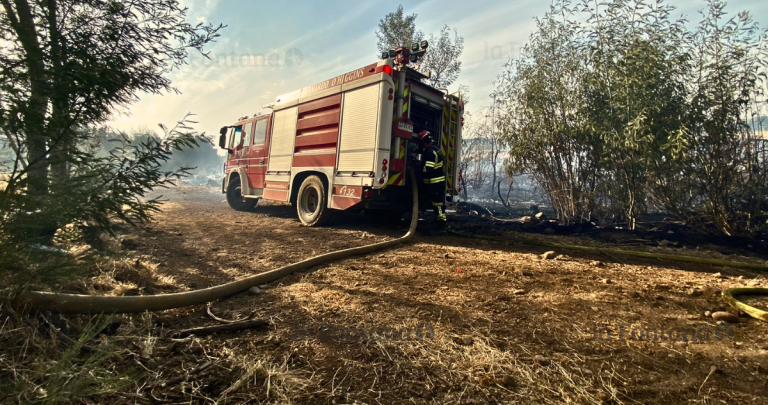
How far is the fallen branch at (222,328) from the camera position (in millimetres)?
2037

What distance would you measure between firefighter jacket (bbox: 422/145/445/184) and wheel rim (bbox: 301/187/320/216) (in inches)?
99.4

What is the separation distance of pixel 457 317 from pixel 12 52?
3548 millimetres

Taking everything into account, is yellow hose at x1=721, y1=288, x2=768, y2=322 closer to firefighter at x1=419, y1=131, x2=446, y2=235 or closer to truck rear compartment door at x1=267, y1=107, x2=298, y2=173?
firefighter at x1=419, y1=131, x2=446, y2=235

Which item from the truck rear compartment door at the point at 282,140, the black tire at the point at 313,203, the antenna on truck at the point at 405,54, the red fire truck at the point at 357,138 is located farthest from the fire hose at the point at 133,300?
the truck rear compartment door at the point at 282,140

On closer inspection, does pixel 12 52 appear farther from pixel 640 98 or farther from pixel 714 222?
pixel 714 222

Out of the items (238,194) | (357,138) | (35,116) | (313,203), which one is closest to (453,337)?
(35,116)

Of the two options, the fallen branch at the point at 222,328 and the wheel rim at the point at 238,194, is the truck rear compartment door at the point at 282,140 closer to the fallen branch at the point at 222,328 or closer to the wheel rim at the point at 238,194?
the wheel rim at the point at 238,194

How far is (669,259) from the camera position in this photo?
14.2ft

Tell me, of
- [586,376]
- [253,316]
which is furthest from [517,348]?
[253,316]

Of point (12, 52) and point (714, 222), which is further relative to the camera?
point (714, 222)

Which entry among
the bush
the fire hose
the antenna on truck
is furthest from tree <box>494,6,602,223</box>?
the fire hose

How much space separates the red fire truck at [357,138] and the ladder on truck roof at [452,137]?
0.07ft

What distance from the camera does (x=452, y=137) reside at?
743 centimetres

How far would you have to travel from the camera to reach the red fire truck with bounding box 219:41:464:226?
601cm
